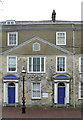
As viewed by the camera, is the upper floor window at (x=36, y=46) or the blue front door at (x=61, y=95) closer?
the blue front door at (x=61, y=95)

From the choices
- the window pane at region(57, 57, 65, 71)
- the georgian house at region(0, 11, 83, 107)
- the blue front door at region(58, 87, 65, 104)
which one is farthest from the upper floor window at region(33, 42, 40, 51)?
Answer: the blue front door at region(58, 87, 65, 104)

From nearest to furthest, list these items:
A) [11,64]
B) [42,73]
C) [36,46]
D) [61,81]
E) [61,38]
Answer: [61,81] → [42,73] → [36,46] → [11,64] → [61,38]

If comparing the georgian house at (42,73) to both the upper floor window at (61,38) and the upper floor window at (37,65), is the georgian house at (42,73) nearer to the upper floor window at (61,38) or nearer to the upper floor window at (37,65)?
the upper floor window at (37,65)

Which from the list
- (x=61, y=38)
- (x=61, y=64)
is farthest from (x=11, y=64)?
(x=61, y=38)

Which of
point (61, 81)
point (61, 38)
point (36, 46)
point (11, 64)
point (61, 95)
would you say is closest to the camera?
point (61, 81)

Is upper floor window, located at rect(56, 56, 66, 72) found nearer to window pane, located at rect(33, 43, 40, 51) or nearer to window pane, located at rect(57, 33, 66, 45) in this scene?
window pane, located at rect(57, 33, 66, 45)

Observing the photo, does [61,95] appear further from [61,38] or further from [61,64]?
[61,38]

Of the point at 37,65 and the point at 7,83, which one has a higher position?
the point at 37,65

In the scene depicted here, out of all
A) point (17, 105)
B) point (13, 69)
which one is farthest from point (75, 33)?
point (17, 105)

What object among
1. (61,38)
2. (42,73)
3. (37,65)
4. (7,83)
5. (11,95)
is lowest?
(11,95)

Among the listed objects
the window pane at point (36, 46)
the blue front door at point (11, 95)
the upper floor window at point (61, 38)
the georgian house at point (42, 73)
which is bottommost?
the blue front door at point (11, 95)

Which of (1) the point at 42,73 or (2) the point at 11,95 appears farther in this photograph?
(2) the point at 11,95

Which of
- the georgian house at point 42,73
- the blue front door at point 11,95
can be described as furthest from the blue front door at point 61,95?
the blue front door at point 11,95

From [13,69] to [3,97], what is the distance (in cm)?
320
